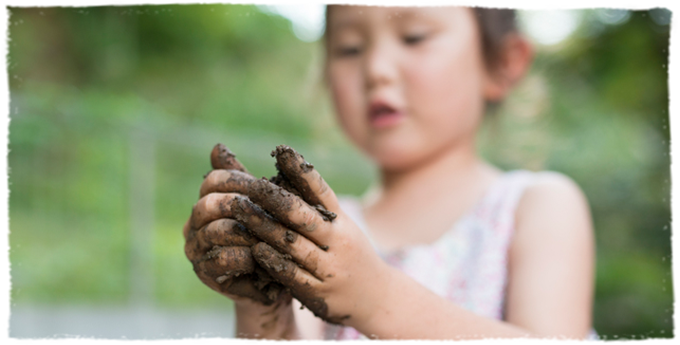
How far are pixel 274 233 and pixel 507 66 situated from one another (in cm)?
93

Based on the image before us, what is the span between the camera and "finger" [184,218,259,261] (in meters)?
0.65

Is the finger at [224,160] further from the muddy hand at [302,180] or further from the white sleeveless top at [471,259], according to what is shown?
the white sleeveless top at [471,259]

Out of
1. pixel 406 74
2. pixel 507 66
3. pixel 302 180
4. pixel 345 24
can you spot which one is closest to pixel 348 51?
pixel 345 24

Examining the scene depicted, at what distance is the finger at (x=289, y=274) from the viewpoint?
620mm

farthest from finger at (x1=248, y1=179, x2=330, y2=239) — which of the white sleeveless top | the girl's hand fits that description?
the white sleeveless top

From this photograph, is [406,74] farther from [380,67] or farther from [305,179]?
[305,179]

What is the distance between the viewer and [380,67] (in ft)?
3.60

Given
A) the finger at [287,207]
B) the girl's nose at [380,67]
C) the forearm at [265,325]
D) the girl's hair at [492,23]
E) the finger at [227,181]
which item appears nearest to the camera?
→ the finger at [287,207]

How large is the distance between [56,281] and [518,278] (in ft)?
10.7

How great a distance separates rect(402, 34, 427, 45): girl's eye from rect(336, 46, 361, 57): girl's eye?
Result: 0.37ft

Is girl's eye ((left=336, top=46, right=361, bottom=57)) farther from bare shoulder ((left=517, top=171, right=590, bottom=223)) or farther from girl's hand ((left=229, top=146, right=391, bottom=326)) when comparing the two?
girl's hand ((left=229, top=146, right=391, bottom=326))

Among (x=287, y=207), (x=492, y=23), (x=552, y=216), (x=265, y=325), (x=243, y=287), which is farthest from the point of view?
(x=492, y=23)

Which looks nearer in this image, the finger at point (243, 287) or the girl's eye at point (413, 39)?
the finger at point (243, 287)

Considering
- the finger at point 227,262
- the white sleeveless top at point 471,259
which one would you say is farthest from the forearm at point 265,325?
the white sleeveless top at point 471,259
